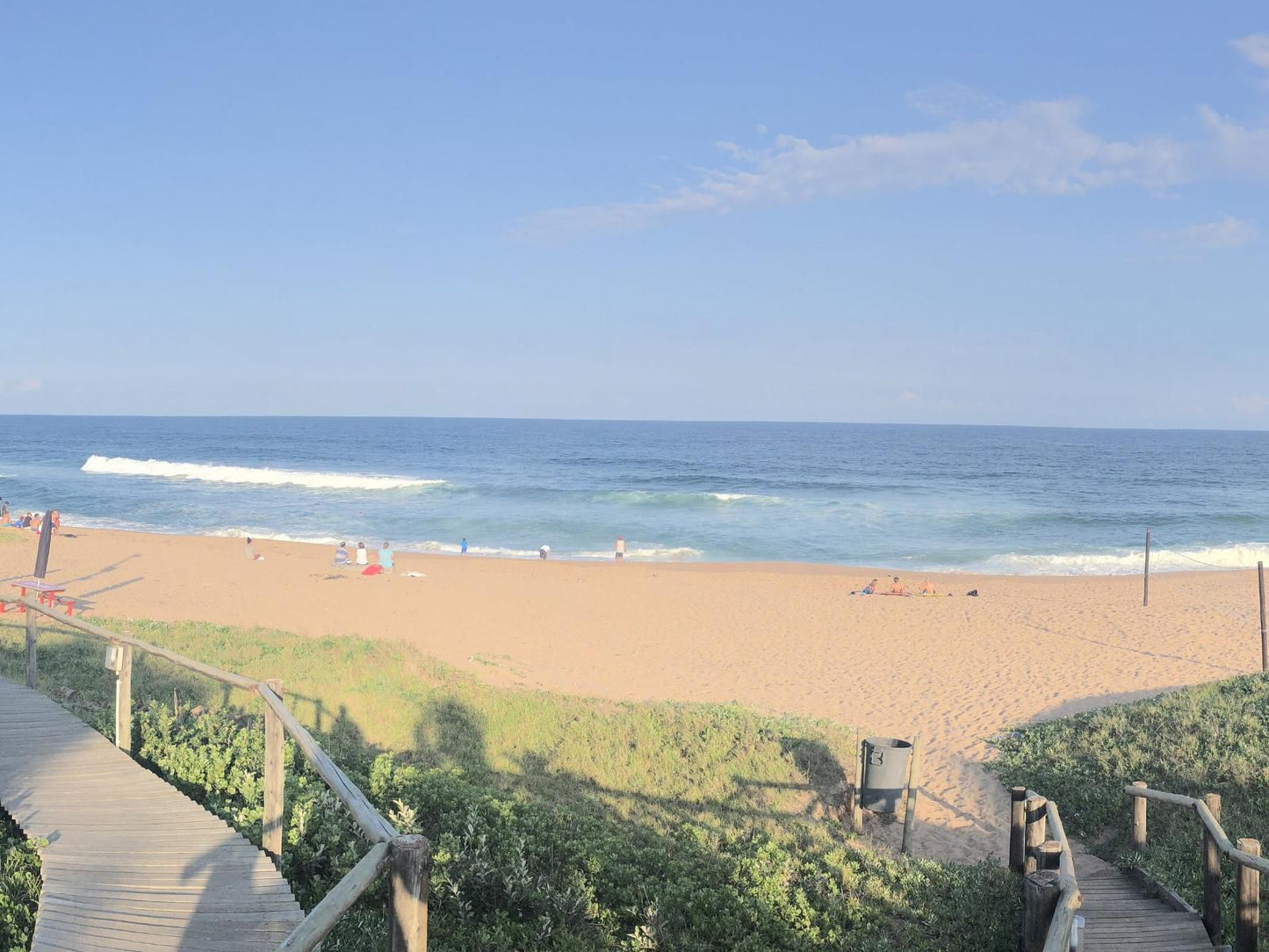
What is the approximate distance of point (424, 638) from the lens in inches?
749

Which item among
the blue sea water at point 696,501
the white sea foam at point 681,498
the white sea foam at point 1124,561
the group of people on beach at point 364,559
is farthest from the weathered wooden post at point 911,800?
the white sea foam at point 681,498

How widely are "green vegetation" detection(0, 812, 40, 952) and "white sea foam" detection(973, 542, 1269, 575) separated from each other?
3155 cm

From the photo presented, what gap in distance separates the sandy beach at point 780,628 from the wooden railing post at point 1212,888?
10.6 feet

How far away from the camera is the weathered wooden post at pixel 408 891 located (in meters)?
3.34

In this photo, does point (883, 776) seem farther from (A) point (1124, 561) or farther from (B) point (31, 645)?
(A) point (1124, 561)

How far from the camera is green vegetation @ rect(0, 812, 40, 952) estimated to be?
15.5 ft

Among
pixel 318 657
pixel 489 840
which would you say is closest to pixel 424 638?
pixel 318 657

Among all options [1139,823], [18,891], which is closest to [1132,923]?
[1139,823]

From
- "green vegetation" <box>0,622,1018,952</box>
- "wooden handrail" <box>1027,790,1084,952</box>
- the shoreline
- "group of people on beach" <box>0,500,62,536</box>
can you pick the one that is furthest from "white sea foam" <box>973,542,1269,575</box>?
"group of people on beach" <box>0,500,62,536</box>

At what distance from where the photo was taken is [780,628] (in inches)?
827

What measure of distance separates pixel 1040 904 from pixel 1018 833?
2.39 metres

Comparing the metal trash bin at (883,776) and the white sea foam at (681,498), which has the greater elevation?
the metal trash bin at (883,776)

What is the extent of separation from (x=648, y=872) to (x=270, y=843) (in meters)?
2.45

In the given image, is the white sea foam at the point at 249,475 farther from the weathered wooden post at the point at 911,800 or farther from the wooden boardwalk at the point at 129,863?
the wooden boardwalk at the point at 129,863
